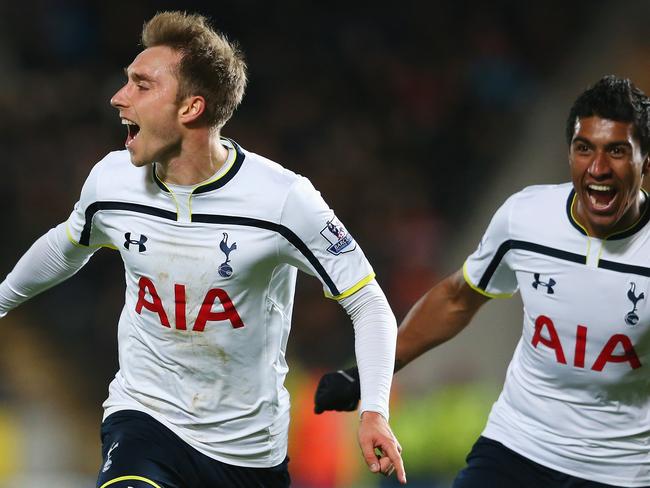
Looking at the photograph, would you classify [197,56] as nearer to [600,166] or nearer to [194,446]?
[194,446]

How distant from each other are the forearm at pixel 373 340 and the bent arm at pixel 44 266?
1.11 m

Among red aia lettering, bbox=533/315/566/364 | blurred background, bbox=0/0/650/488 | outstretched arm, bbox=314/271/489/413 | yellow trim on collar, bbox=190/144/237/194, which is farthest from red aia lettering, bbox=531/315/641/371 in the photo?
blurred background, bbox=0/0/650/488

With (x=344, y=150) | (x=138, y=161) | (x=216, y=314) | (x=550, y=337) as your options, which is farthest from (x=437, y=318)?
(x=344, y=150)

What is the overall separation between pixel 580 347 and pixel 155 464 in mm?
1552

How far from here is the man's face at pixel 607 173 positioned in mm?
4004

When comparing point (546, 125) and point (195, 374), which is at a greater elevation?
point (546, 125)

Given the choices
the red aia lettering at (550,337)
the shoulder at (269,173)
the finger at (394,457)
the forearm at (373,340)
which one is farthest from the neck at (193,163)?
the red aia lettering at (550,337)

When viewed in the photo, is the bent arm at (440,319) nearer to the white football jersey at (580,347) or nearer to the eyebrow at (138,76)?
the white football jersey at (580,347)

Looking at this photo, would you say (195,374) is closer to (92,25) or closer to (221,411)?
(221,411)

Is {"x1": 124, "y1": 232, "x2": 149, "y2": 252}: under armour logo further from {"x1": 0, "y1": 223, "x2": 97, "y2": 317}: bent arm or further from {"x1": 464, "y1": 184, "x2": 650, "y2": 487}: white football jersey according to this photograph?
{"x1": 464, "y1": 184, "x2": 650, "y2": 487}: white football jersey

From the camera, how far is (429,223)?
33.7ft

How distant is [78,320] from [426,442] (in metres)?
2.95

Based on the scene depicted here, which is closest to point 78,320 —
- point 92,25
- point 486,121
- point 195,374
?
point 92,25

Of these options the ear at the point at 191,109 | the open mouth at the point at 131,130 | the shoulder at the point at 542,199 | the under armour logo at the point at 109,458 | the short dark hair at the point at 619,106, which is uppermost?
the short dark hair at the point at 619,106
